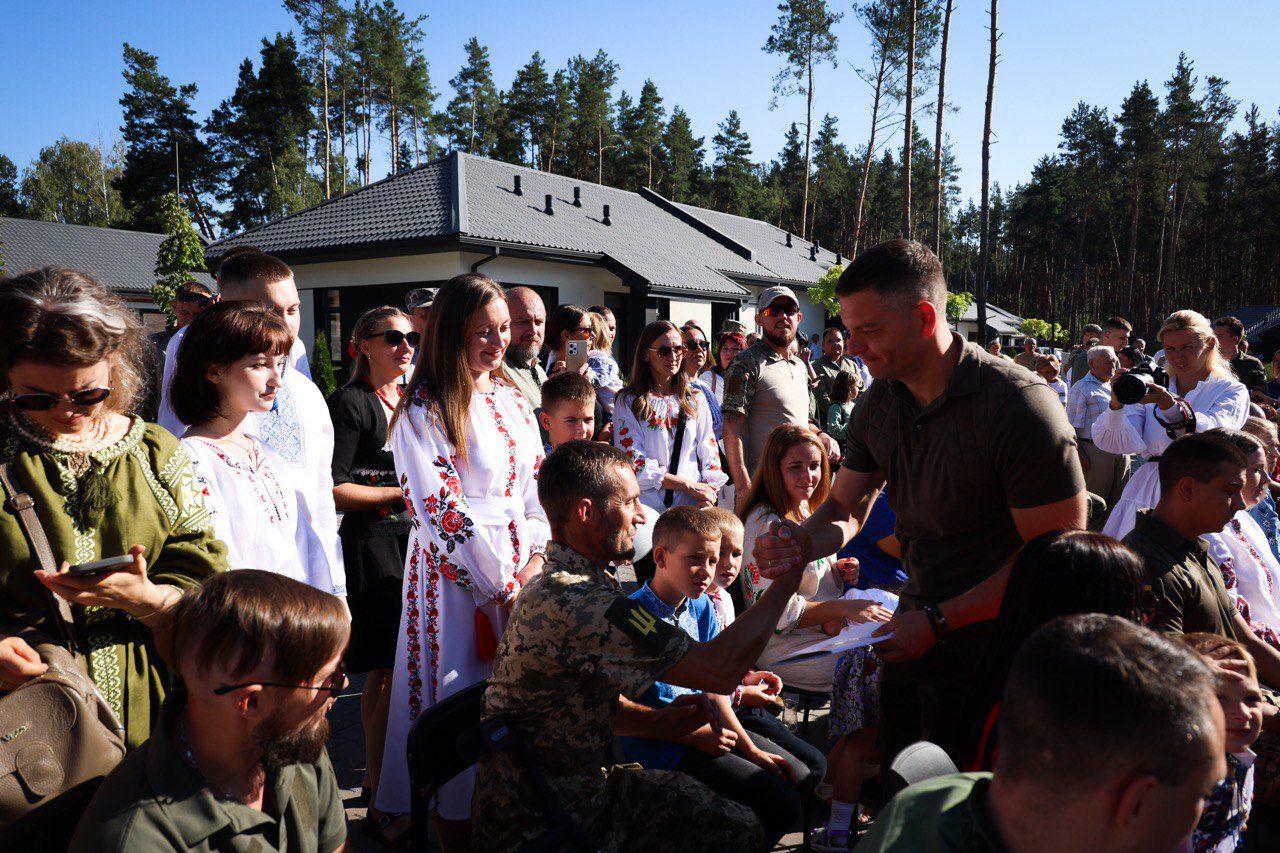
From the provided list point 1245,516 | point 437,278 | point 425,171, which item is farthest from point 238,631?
point 425,171

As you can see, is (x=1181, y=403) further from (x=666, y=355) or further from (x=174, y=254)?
(x=174, y=254)

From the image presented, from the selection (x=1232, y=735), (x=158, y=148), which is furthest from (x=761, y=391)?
(x=158, y=148)

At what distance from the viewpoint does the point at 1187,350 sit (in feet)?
16.8

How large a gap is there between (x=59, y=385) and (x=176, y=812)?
997 mm

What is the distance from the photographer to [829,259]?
3922 cm

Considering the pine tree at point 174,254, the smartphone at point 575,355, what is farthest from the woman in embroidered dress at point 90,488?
the pine tree at point 174,254

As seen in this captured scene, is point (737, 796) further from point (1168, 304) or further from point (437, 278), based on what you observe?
point (1168, 304)

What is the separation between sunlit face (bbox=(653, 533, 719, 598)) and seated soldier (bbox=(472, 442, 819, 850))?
1.90 ft

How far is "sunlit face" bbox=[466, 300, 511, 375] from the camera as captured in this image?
301cm

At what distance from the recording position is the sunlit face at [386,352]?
383 cm

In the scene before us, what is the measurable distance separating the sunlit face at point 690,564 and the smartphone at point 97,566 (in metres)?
1.80

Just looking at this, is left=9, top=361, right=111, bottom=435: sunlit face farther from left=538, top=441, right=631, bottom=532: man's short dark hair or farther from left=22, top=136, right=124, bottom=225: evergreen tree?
left=22, top=136, right=124, bottom=225: evergreen tree

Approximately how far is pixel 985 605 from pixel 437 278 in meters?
17.8

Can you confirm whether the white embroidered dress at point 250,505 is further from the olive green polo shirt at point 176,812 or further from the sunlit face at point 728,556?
the sunlit face at point 728,556
